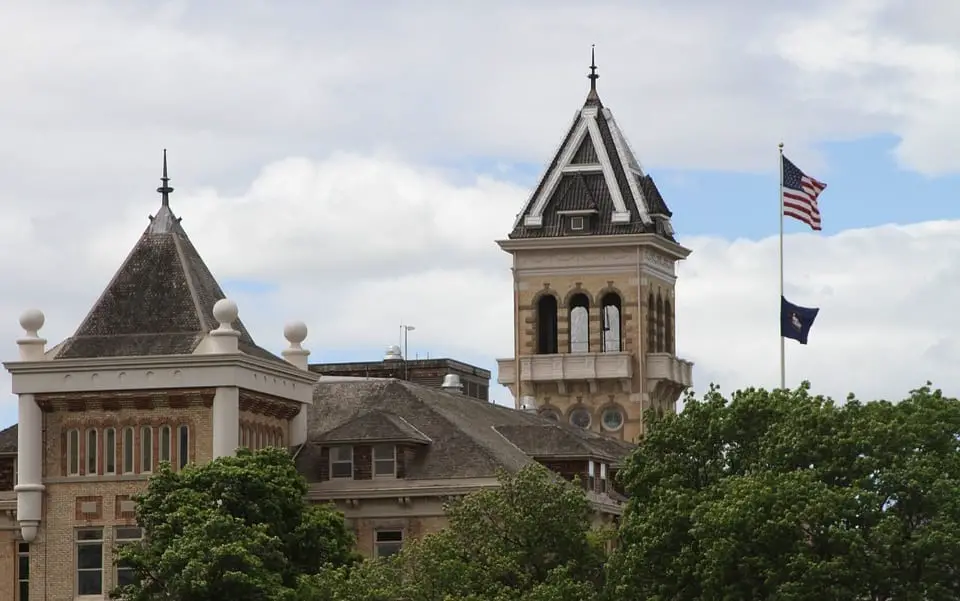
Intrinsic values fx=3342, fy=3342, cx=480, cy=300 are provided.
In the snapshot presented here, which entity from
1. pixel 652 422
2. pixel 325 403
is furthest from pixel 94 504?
pixel 652 422

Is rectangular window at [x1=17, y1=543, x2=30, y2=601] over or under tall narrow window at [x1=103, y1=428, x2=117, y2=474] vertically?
under

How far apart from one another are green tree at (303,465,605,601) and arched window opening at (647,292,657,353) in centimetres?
5657

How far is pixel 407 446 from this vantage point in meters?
110

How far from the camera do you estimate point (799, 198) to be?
11338 centimetres

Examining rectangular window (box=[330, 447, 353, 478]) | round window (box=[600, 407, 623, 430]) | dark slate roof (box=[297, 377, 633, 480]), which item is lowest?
rectangular window (box=[330, 447, 353, 478])

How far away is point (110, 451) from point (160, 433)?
1805 mm

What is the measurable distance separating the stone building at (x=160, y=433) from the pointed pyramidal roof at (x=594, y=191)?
46561 millimetres

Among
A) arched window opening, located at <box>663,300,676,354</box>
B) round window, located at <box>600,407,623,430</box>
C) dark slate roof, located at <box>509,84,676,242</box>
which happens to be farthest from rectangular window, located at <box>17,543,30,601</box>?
arched window opening, located at <box>663,300,676,354</box>

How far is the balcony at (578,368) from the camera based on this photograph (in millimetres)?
157000

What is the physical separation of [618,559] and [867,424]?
8.27 meters

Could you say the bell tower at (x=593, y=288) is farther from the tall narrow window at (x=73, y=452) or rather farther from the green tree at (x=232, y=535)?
the green tree at (x=232, y=535)

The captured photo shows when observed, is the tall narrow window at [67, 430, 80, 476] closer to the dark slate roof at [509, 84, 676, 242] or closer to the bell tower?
the bell tower

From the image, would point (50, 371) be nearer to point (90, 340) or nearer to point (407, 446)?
point (90, 340)

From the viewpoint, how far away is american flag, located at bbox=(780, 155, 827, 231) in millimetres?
113250
